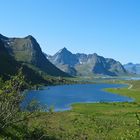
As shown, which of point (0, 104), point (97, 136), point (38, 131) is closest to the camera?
point (0, 104)

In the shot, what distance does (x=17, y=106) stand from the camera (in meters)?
24.8

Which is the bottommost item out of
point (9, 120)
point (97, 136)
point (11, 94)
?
point (97, 136)

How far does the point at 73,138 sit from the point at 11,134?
21569 millimetres

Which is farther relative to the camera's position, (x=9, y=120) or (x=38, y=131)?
(x=38, y=131)

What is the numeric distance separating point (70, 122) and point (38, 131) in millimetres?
34270

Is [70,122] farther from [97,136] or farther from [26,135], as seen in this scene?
[26,135]

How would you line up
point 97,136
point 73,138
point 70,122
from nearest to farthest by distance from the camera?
point 73,138
point 97,136
point 70,122

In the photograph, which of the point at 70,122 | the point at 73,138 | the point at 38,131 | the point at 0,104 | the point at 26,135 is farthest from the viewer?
the point at 70,122

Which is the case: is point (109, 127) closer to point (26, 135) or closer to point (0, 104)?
point (26, 135)

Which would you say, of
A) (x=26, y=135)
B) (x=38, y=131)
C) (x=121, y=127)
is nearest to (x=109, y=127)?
(x=121, y=127)

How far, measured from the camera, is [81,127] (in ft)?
247

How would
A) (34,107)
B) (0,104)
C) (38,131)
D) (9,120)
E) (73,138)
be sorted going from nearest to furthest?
1. (0,104)
2. (9,120)
3. (34,107)
4. (38,131)
5. (73,138)

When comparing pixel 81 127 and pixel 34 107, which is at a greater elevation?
pixel 34 107

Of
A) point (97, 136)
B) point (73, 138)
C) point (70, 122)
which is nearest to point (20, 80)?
point (73, 138)
